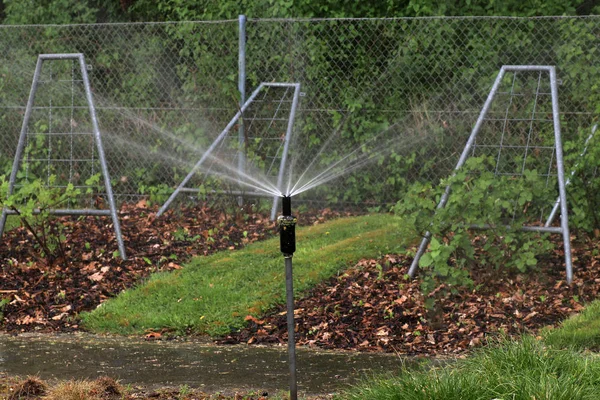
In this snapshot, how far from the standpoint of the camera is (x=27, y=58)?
1037 cm

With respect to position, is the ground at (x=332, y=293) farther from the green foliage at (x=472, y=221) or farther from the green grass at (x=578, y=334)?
the green grass at (x=578, y=334)

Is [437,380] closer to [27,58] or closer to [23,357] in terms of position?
[23,357]

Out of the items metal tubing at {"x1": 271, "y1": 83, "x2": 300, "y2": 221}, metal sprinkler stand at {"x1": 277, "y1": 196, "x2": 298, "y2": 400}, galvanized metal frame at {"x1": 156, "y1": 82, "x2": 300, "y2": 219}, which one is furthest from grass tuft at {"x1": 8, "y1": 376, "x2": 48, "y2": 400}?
metal tubing at {"x1": 271, "y1": 83, "x2": 300, "y2": 221}

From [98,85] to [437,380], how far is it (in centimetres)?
761

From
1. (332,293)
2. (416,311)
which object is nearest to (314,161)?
(332,293)

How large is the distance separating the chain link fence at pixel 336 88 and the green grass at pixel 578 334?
3.37m

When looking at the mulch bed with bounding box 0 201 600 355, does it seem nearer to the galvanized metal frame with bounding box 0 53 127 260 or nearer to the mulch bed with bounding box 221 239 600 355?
the mulch bed with bounding box 221 239 600 355

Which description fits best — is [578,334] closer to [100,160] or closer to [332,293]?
[332,293]

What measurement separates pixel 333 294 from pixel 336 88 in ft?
11.6

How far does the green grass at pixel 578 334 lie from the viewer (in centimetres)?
518

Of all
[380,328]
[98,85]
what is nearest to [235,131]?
[98,85]

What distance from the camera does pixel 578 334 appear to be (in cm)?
526

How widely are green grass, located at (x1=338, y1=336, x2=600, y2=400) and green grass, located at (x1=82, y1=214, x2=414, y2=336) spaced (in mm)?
2163

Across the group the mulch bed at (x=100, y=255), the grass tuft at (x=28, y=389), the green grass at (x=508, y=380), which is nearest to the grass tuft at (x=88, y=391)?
the grass tuft at (x=28, y=389)
